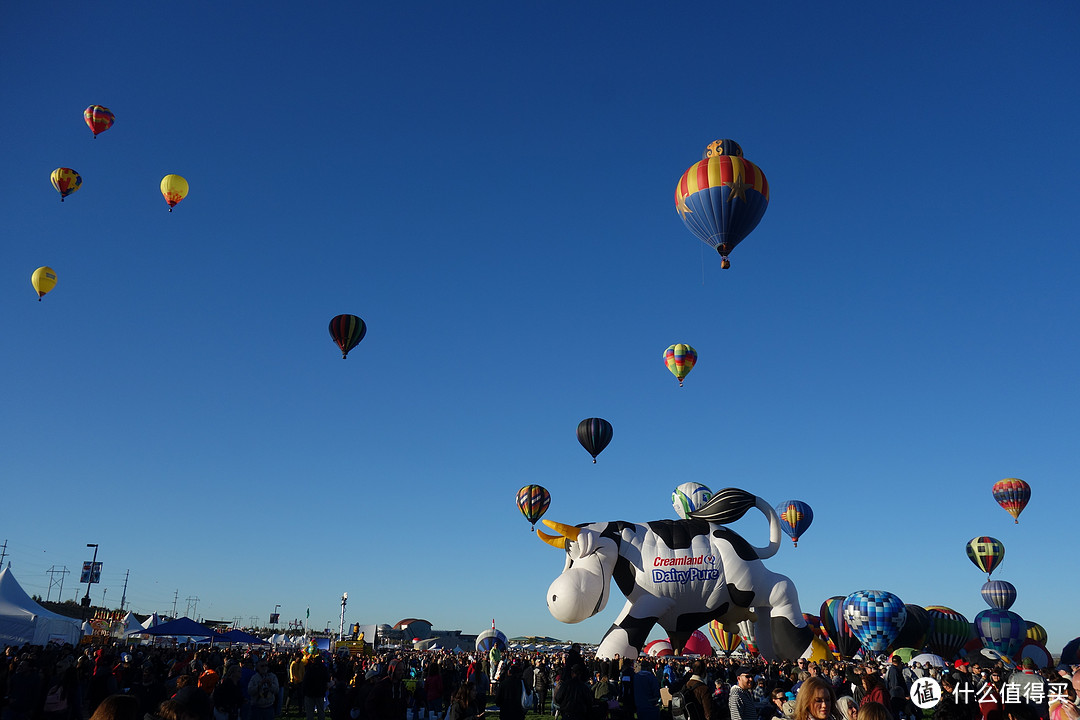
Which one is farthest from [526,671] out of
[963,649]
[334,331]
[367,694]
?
[963,649]

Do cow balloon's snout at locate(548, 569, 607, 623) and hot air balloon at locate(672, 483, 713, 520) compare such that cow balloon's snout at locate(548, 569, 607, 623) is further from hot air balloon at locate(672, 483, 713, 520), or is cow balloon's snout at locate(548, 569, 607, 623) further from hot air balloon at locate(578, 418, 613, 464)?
hot air balloon at locate(578, 418, 613, 464)

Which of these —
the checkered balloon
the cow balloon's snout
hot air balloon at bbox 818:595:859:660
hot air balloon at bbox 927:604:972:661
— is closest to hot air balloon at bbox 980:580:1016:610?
hot air balloon at bbox 927:604:972:661

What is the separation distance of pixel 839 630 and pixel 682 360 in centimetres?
1106

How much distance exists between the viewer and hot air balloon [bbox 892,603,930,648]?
2553 centimetres

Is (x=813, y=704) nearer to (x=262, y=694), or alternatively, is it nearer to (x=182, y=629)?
(x=262, y=694)

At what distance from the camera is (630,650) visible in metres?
18.8

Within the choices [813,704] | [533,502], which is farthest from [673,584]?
[813,704]

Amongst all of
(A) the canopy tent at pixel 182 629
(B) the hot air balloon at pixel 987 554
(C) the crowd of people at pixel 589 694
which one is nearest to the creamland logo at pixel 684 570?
(C) the crowd of people at pixel 589 694

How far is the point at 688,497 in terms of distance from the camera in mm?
23672

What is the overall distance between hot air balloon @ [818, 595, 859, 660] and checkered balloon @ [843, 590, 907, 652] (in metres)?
1.16

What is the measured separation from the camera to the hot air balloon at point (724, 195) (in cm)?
2161

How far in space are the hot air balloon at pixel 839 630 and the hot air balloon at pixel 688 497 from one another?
732 cm

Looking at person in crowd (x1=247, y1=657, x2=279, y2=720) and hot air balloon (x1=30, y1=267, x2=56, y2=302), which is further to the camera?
hot air balloon (x1=30, y1=267, x2=56, y2=302)

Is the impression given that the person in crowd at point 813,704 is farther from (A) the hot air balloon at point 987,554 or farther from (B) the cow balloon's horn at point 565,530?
(A) the hot air balloon at point 987,554
